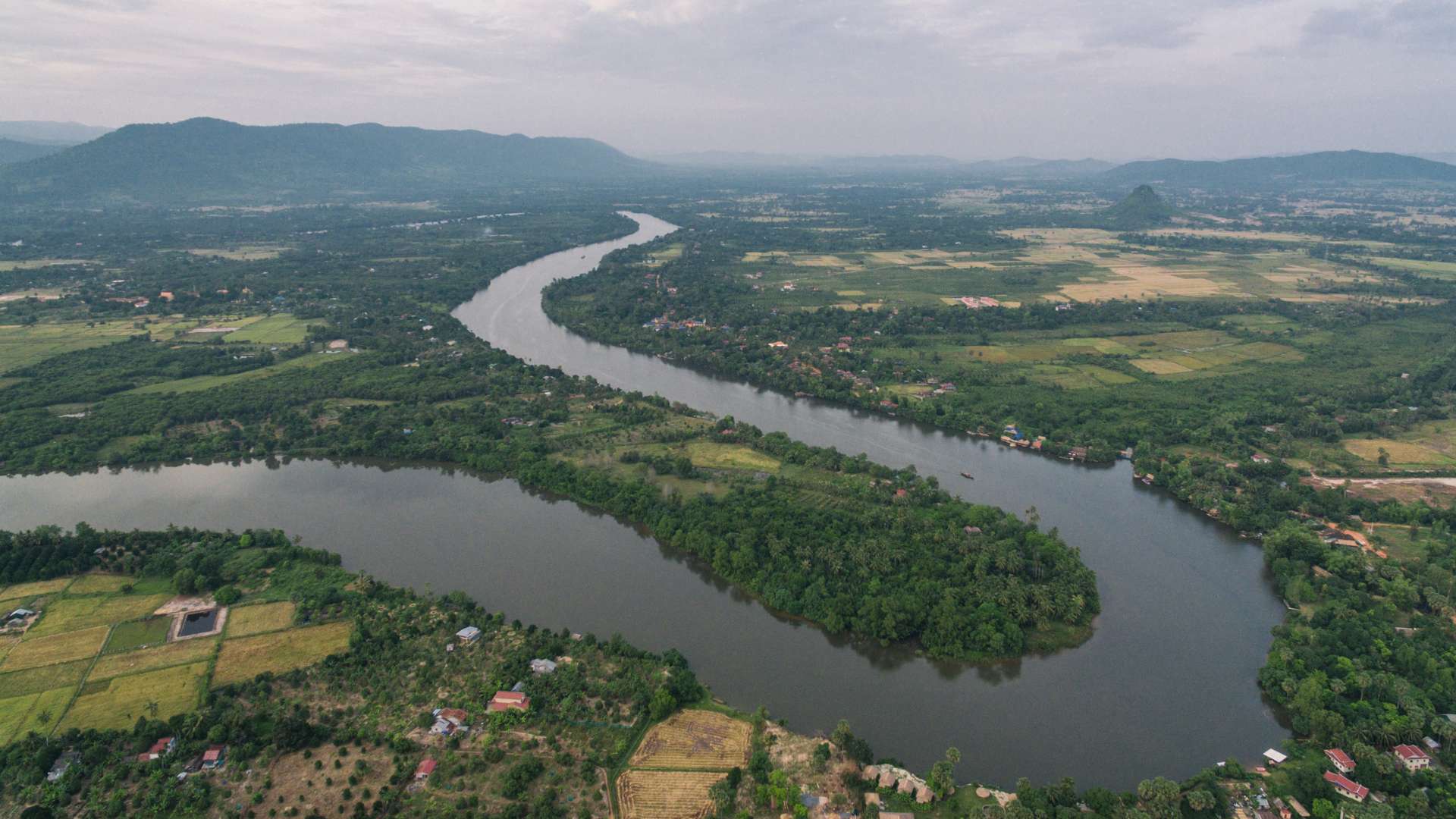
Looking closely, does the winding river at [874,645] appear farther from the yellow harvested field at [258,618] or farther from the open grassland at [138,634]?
the open grassland at [138,634]

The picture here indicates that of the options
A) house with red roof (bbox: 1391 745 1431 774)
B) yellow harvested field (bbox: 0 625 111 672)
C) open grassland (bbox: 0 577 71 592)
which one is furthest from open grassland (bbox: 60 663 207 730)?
house with red roof (bbox: 1391 745 1431 774)

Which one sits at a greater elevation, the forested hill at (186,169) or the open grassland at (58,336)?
the forested hill at (186,169)

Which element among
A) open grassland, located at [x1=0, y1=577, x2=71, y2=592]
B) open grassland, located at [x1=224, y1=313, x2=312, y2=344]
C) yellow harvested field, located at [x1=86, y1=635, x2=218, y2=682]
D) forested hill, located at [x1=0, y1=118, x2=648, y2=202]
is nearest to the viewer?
yellow harvested field, located at [x1=86, y1=635, x2=218, y2=682]

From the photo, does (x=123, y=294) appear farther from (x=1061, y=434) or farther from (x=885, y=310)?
(x=1061, y=434)

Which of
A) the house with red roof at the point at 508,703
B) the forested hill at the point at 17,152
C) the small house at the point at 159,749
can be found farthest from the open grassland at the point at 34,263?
the forested hill at the point at 17,152

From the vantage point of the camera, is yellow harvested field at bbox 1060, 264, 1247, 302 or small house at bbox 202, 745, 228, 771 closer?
small house at bbox 202, 745, 228, 771

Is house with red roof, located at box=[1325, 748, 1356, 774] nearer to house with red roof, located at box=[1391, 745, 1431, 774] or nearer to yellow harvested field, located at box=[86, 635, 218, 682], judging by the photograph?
house with red roof, located at box=[1391, 745, 1431, 774]

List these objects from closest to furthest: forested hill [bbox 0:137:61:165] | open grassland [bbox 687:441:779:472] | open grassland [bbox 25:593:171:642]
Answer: open grassland [bbox 25:593:171:642]
open grassland [bbox 687:441:779:472]
forested hill [bbox 0:137:61:165]
